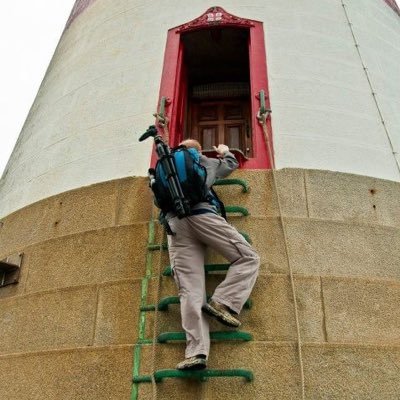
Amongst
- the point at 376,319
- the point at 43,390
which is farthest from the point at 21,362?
the point at 376,319

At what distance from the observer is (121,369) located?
458 cm

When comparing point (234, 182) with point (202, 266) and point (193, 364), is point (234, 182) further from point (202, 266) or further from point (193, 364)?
point (193, 364)

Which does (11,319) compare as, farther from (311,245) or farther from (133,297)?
(311,245)

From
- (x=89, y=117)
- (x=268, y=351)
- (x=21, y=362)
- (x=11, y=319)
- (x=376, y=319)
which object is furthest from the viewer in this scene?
(x=89, y=117)

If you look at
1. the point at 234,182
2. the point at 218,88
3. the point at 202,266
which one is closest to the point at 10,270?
the point at 202,266

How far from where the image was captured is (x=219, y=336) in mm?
4441

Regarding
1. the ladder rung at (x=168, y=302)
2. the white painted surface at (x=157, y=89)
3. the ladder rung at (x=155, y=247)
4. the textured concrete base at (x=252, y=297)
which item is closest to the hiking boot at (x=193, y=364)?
the textured concrete base at (x=252, y=297)

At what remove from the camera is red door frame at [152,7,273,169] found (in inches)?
243

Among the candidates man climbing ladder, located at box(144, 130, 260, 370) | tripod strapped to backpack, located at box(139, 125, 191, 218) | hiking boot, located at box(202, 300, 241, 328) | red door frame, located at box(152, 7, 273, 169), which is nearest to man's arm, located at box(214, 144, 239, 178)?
man climbing ladder, located at box(144, 130, 260, 370)

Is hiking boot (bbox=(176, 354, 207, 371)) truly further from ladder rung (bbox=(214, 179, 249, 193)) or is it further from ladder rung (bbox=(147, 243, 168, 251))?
ladder rung (bbox=(214, 179, 249, 193))

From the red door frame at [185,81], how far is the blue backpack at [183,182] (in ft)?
4.56

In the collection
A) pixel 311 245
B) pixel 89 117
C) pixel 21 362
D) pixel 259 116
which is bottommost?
pixel 21 362

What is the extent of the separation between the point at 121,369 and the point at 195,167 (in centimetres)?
199

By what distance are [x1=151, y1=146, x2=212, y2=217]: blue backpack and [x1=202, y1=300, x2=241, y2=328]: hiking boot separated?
83 centimetres
